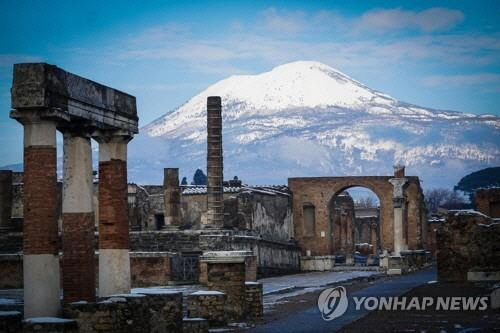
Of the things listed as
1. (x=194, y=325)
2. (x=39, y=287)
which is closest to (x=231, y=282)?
(x=194, y=325)

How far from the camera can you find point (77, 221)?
18.5m

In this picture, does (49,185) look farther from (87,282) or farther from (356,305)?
(356,305)

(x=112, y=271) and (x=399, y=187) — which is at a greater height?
(x=399, y=187)

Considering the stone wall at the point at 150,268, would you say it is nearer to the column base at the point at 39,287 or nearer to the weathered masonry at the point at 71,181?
the weathered masonry at the point at 71,181

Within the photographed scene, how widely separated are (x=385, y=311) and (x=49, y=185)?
27.4 feet

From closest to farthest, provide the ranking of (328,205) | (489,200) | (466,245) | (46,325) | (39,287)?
(46,325) < (39,287) < (466,245) < (489,200) < (328,205)

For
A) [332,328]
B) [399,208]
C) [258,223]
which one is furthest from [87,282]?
[258,223]

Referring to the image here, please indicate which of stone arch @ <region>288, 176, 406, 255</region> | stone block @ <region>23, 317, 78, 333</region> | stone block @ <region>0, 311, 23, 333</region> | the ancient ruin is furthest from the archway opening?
stone block @ <region>0, 311, 23, 333</region>

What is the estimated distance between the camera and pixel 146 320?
Answer: 59.1 feet

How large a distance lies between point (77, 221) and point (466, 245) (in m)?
15.4

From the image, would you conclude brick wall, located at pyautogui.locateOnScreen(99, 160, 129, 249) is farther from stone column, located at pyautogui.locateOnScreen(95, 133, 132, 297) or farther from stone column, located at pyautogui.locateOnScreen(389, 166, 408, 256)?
stone column, located at pyautogui.locateOnScreen(389, 166, 408, 256)

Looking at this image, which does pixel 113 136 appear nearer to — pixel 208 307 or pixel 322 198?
pixel 208 307

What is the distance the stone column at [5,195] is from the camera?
146 feet

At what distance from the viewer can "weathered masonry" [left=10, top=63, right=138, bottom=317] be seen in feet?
55.4
